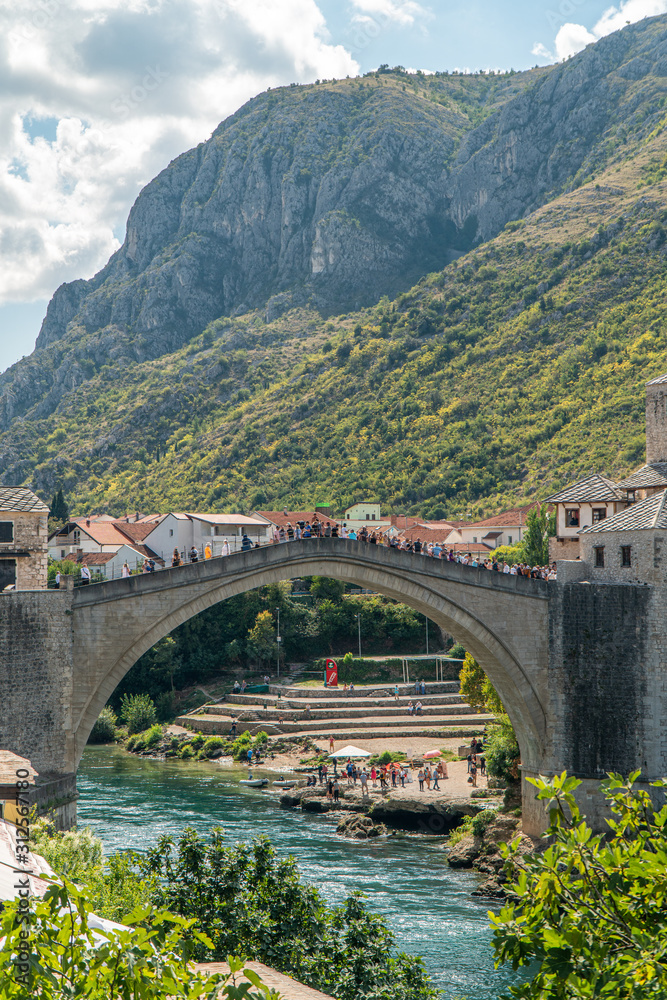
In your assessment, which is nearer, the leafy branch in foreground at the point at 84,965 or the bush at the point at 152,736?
the leafy branch in foreground at the point at 84,965

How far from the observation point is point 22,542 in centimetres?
2623

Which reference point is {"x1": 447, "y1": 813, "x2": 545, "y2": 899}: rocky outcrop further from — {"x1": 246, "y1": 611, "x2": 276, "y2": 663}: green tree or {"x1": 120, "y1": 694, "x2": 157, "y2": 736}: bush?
{"x1": 246, "y1": 611, "x2": 276, "y2": 663}: green tree

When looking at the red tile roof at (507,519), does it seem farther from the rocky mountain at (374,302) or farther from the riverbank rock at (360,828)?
the riverbank rock at (360,828)

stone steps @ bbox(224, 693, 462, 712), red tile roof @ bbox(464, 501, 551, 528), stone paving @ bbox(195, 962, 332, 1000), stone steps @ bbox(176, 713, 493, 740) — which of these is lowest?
stone steps @ bbox(176, 713, 493, 740)

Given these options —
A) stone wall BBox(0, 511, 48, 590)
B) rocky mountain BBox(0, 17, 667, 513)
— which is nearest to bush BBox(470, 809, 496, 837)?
stone wall BBox(0, 511, 48, 590)

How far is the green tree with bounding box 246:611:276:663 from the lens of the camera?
67.7m

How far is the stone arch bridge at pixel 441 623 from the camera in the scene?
2492 centimetres

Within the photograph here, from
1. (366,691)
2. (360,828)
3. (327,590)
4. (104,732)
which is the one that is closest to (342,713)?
(366,691)

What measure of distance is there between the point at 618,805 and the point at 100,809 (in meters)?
31.7

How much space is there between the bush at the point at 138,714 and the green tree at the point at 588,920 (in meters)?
53.1

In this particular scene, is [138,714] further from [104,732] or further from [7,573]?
[7,573]

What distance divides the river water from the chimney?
14.5m

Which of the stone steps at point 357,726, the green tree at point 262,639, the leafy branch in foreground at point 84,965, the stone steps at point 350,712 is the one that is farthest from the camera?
the green tree at point 262,639

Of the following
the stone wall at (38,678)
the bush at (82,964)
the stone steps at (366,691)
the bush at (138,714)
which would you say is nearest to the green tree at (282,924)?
the stone wall at (38,678)
